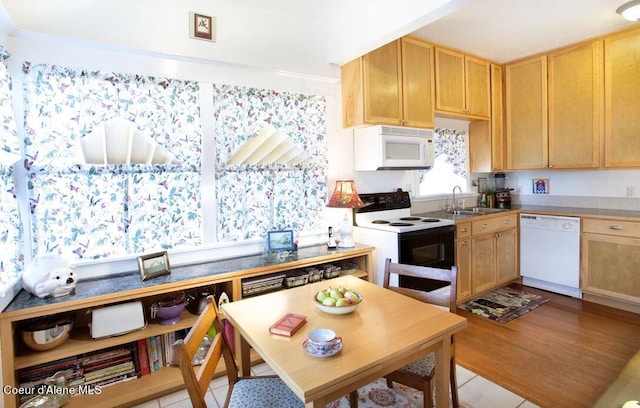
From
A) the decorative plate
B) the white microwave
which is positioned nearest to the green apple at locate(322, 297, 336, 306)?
the decorative plate

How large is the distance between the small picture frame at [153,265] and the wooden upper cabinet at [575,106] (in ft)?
12.6

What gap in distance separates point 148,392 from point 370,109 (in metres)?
2.51

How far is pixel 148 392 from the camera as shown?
6.50 feet

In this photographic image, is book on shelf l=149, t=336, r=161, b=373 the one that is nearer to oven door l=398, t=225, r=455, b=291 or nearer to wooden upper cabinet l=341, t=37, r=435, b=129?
oven door l=398, t=225, r=455, b=291

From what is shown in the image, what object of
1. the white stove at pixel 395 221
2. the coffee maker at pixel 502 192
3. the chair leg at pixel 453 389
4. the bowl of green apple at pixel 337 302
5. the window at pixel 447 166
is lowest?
the chair leg at pixel 453 389

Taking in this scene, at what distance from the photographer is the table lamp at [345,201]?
2.74 m

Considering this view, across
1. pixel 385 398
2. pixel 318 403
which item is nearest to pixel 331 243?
pixel 385 398

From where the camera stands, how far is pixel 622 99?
3156 millimetres

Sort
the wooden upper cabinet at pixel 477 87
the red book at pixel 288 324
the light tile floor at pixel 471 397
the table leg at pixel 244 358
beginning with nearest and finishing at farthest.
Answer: the red book at pixel 288 324, the table leg at pixel 244 358, the light tile floor at pixel 471 397, the wooden upper cabinet at pixel 477 87

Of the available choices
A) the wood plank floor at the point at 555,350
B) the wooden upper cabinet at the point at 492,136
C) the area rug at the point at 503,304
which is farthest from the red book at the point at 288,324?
the wooden upper cabinet at the point at 492,136

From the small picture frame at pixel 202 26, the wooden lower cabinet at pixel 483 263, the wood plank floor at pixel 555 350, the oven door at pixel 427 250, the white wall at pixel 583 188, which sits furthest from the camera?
the white wall at pixel 583 188

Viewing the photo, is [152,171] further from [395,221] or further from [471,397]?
[471,397]

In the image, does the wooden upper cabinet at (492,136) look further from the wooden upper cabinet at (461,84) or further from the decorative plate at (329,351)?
the decorative plate at (329,351)

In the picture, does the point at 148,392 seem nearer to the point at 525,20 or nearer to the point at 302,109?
the point at 302,109
